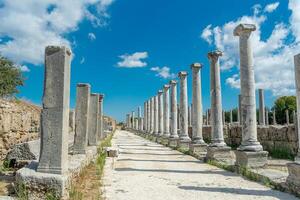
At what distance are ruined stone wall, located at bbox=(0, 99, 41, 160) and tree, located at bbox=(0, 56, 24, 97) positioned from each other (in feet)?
57.1

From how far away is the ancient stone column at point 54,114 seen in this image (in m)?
6.64

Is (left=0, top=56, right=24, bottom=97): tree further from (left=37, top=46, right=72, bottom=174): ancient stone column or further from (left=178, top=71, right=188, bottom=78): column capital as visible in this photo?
(left=37, top=46, right=72, bottom=174): ancient stone column

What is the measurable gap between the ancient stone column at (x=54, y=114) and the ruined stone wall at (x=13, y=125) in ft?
12.4

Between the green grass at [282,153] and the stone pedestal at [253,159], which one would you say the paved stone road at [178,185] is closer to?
the stone pedestal at [253,159]

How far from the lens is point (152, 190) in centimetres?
770

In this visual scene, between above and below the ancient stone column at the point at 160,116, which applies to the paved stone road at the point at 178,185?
below

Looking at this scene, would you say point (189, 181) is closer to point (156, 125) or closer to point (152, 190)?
point (152, 190)

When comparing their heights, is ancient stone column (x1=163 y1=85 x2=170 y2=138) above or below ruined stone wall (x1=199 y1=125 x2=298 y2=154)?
above

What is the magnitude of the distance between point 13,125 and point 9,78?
21.0 m

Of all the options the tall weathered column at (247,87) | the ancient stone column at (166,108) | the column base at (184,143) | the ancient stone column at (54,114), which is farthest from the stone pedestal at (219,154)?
the ancient stone column at (166,108)

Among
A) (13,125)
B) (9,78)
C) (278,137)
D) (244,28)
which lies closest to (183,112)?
(278,137)

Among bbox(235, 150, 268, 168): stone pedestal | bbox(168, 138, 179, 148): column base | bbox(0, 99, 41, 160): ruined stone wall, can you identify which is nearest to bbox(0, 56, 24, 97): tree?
bbox(168, 138, 179, 148): column base

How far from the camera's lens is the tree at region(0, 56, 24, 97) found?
29.4 m

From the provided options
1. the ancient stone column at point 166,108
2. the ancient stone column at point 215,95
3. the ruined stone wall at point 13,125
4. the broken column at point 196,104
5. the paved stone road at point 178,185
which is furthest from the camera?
the ancient stone column at point 166,108
